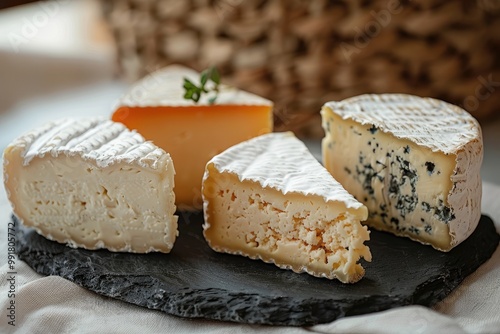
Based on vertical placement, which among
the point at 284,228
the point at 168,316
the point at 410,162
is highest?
the point at 410,162

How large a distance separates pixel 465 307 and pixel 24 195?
1.13 m

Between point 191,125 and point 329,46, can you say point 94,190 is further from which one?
point 329,46

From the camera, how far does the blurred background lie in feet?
8.07

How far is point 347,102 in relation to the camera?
2.14 meters

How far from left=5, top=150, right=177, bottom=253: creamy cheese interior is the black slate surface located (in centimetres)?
4

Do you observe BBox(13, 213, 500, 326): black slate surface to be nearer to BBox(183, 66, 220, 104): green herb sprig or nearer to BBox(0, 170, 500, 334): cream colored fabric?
BBox(0, 170, 500, 334): cream colored fabric

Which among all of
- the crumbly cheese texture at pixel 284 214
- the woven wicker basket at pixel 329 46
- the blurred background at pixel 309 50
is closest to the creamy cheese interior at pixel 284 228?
the crumbly cheese texture at pixel 284 214

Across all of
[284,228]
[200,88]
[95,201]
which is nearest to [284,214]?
[284,228]

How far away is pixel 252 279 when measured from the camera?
1.74 meters

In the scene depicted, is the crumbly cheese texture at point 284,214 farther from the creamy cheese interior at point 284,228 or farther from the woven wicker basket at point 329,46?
the woven wicker basket at point 329,46

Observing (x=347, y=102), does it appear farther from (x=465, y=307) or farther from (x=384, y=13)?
(x=465, y=307)

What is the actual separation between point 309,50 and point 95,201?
1014mm

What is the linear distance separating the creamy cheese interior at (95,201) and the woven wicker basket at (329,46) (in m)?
0.88

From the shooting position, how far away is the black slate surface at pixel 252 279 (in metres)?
1.60
